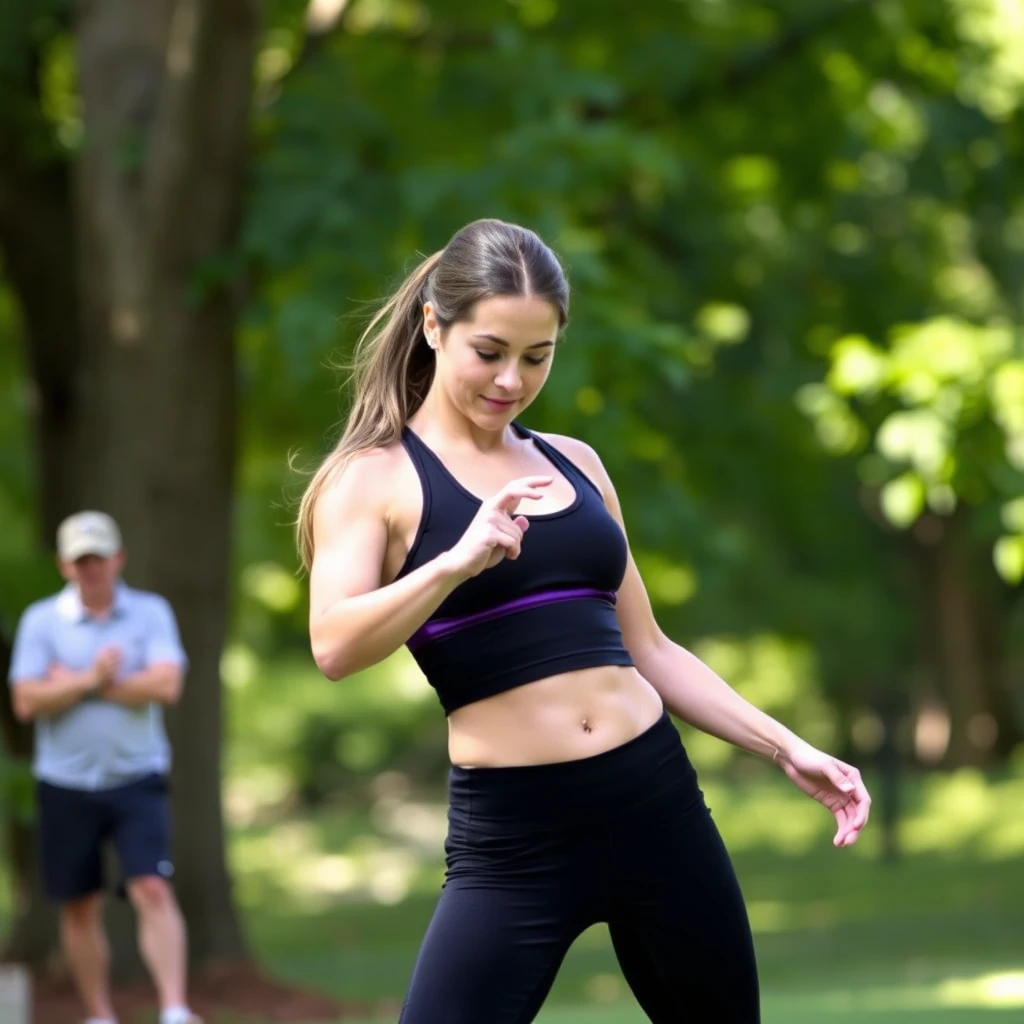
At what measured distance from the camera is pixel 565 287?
11.9ft

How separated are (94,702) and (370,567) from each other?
565cm

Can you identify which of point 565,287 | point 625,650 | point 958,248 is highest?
point 958,248

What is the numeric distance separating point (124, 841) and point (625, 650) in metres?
5.60

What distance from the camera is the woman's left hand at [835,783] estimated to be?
3.82m

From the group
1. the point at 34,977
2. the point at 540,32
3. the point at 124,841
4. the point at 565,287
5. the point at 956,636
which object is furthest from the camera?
the point at 956,636

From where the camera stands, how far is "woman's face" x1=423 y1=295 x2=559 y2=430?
3520 mm

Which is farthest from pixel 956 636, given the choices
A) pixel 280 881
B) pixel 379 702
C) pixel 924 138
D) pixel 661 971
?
pixel 661 971

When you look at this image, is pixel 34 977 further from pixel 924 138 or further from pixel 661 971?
pixel 661 971

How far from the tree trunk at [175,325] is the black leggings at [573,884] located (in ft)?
28.2

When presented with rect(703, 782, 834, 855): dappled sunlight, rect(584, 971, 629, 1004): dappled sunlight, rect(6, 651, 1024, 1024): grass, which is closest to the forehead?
rect(6, 651, 1024, 1024): grass

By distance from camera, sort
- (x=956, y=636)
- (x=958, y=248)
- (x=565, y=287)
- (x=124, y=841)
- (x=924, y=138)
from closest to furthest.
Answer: (x=565, y=287) → (x=124, y=841) → (x=924, y=138) → (x=958, y=248) → (x=956, y=636)

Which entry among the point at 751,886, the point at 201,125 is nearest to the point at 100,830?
the point at 201,125

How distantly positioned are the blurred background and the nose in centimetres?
562

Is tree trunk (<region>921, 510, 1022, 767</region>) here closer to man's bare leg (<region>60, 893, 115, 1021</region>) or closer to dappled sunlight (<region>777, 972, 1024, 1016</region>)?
dappled sunlight (<region>777, 972, 1024, 1016</region>)
